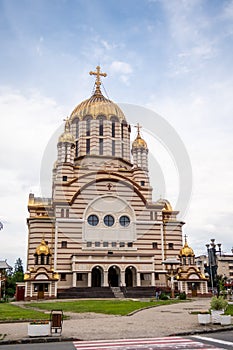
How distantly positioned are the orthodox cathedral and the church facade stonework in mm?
98

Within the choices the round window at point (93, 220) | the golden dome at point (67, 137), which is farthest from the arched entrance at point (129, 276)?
the golden dome at point (67, 137)

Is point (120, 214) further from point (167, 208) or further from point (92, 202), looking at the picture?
point (167, 208)

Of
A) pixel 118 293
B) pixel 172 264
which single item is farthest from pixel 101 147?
pixel 118 293

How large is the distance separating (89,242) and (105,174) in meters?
9.32

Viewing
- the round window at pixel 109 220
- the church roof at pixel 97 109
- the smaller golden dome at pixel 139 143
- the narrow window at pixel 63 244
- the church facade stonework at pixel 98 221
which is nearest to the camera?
the church facade stonework at pixel 98 221

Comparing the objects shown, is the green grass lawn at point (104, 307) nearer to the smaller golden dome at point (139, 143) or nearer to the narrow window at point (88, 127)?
the smaller golden dome at point (139, 143)

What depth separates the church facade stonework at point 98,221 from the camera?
41.8 meters

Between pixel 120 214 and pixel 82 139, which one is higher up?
pixel 82 139

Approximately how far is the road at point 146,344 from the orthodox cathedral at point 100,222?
91.6 feet

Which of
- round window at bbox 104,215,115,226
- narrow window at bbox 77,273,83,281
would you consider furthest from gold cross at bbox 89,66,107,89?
narrow window at bbox 77,273,83,281

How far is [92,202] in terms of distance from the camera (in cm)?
4691

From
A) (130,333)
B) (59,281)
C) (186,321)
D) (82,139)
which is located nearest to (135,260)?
(59,281)

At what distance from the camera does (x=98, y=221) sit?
46312 millimetres

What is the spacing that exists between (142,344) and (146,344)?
12 cm
